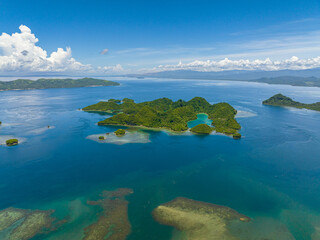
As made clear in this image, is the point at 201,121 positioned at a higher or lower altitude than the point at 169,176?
higher

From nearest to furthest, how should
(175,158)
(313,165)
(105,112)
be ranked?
(313,165) < (175,158) < (105,112)

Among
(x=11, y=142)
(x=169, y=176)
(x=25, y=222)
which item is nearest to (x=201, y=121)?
(x=169, y=176)

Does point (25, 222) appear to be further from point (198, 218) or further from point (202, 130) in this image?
point (202, 130)

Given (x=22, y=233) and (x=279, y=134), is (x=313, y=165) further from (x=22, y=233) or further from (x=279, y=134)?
Result: (x=22, y=233)

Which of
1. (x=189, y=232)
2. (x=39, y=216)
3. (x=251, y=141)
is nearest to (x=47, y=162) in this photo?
(x=39, y=216)

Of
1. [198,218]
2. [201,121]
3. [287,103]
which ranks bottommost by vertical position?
[198,218]

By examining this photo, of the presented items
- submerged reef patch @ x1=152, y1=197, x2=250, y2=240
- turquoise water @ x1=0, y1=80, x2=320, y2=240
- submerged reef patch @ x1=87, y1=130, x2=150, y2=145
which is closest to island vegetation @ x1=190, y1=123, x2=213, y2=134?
turquoise water @ x1=0, y1=80, x2=320, y2=240
